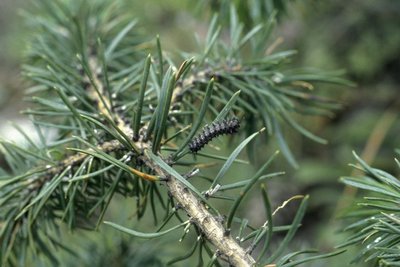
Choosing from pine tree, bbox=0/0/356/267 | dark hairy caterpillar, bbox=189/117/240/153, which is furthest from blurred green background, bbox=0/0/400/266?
dark hairy caterpillar, bbox=189/117/240/153

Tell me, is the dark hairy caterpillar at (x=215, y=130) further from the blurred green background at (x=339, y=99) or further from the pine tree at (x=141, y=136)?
the blurred green background at (x=339, y=99)

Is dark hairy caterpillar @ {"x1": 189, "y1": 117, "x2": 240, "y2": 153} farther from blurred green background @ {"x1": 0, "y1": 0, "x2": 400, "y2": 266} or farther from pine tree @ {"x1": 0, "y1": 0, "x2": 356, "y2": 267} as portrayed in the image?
blurred green background @ {"x1": 0, "y1": 0, "x2": 400, "y2": 266}

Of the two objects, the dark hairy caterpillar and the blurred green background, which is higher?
the dark hairy caterpillar

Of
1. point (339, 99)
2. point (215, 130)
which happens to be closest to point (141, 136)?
point (215, 130)

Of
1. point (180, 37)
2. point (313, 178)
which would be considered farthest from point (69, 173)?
point (180, 37)

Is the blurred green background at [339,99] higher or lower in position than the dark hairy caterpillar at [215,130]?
lower

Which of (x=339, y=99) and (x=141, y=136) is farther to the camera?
(x=339, y=99)

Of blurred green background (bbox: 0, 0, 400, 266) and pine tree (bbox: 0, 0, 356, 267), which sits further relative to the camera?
blurred green background (bbox: 0, 0, 400, 266)

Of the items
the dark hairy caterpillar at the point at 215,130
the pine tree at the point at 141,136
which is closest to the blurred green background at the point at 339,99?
the pine tree at the point at 141,136

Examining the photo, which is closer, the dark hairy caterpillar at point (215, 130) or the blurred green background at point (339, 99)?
the dark hairy caterpillar at point (215, 130)

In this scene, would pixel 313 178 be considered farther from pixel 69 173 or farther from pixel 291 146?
pixel 69 173

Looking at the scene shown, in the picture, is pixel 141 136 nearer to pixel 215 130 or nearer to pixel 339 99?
pixel 215 130
